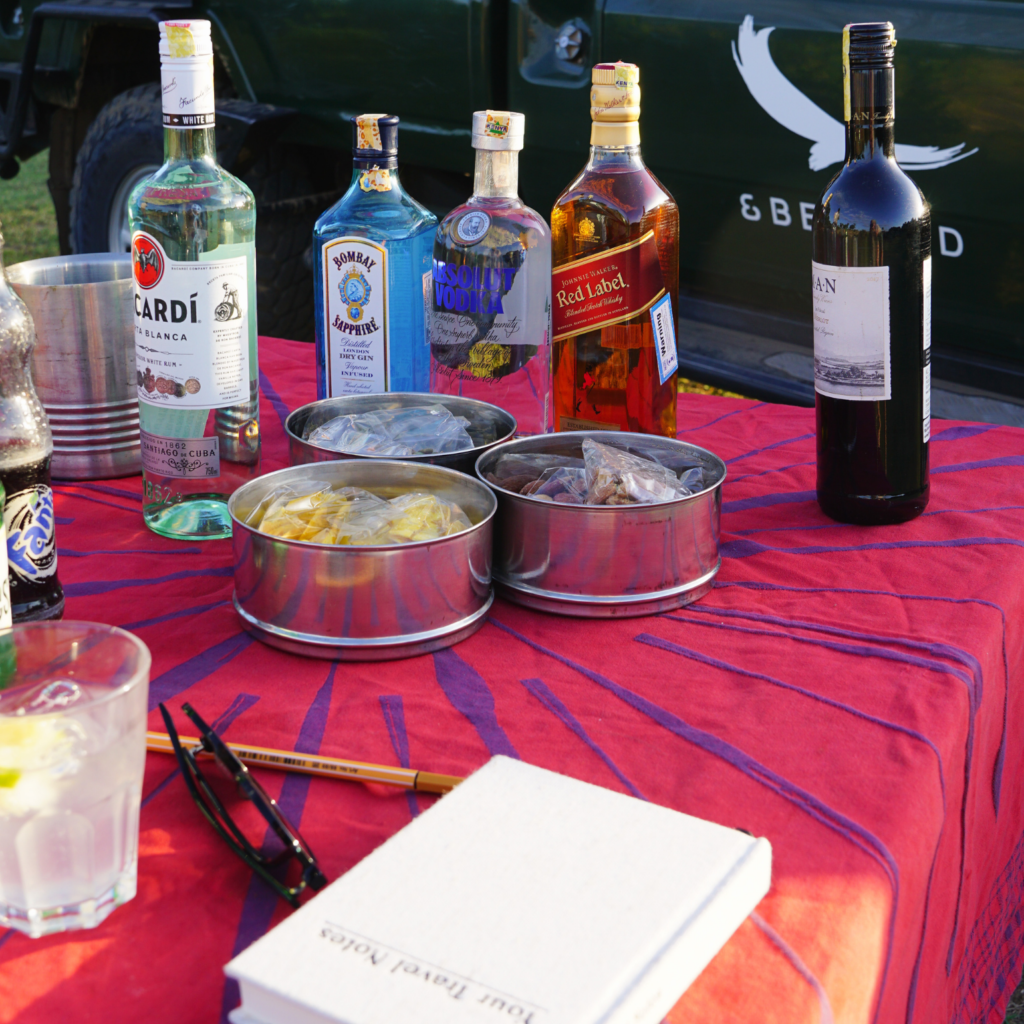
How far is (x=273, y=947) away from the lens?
47cm

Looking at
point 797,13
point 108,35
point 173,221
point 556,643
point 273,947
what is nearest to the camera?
point 273,947

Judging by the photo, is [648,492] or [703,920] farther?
[648,492]

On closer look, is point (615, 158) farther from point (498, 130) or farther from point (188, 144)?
point (188, 144)

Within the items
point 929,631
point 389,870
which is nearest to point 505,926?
point 389,870

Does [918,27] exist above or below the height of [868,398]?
above

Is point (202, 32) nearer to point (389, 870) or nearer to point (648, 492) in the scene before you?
point (648, 492)

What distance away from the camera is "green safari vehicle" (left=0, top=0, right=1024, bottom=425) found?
2152mm

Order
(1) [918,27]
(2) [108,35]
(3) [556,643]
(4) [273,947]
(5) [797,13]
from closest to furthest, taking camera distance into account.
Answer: (4) [273,947], (3) [556,643], (1) [918,27], (5) [797,13], (2) [108,35]

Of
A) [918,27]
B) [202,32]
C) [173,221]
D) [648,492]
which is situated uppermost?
[918,27]

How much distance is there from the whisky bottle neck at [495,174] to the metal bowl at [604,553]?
0.36 metres

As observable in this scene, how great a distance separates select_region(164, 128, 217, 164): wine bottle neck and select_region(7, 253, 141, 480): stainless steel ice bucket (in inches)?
6.8

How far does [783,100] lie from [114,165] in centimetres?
206

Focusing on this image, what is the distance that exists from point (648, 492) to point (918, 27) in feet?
5.45

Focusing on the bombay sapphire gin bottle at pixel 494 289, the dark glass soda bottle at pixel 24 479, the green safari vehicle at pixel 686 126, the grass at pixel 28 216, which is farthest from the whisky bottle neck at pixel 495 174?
the grass at pixel 28 216
